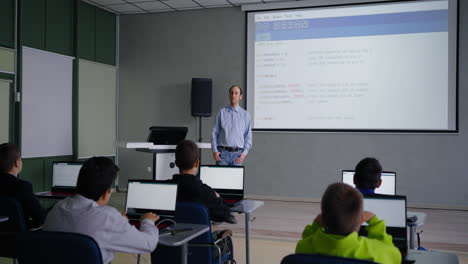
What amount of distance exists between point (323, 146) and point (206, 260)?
14.8ft

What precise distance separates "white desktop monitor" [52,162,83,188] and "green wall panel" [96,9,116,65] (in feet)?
13.1

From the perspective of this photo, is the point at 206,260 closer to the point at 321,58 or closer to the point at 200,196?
the point at 200,196

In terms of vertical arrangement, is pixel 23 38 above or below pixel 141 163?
above

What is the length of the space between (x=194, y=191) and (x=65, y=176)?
170cm

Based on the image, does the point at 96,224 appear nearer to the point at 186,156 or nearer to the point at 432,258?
the point at 186,156

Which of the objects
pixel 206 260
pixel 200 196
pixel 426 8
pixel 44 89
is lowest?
pixel 206 260

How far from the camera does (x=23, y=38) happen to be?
605 centimetres

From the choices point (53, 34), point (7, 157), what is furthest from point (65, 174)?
point (53, 34)

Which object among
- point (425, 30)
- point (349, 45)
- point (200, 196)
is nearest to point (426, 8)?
point (425, 30)

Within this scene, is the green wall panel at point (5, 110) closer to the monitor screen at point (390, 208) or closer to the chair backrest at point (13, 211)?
the chair backrest at point (13, 211)

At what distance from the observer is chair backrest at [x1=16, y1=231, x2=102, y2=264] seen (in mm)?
1662

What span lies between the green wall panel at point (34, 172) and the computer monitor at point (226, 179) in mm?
3728

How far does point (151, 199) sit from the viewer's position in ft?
8.79

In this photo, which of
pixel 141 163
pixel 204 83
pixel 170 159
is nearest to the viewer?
pixel 170 159
